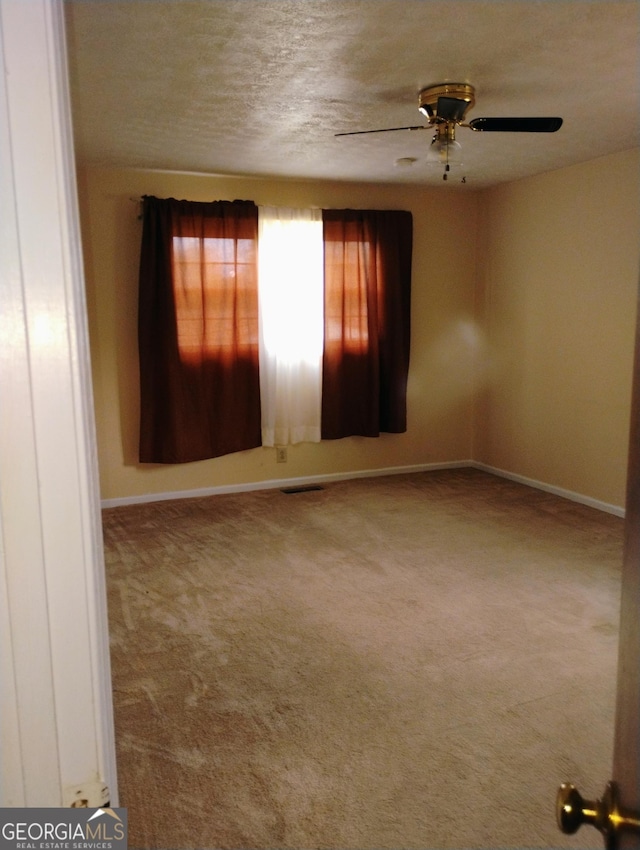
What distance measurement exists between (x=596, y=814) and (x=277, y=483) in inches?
184

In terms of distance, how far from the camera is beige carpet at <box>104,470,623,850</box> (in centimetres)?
187

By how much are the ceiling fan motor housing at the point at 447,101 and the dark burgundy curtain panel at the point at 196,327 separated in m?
2.11

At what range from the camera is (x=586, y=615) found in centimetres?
305

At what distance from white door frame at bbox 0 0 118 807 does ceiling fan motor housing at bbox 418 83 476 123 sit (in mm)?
2582

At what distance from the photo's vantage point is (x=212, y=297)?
15.9 feet

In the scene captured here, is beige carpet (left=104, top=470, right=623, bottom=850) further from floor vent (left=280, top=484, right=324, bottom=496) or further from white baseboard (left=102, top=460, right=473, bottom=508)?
floor vent (left=280, top=484, right=324, bottom=496)

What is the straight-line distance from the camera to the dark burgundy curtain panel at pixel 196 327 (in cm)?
465

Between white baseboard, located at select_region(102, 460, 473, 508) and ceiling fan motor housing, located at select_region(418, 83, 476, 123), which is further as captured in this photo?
white baseboard, located at select_region(102, 460, 473, 508)

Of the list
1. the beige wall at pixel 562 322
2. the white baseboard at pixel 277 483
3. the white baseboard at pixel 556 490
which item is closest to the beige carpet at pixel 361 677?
the white baseboard at pixel 556 490

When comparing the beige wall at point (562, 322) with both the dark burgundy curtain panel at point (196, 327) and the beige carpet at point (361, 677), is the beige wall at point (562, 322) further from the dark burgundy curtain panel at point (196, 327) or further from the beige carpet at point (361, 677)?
the dark burgundy curtain panel at point (196, 327)

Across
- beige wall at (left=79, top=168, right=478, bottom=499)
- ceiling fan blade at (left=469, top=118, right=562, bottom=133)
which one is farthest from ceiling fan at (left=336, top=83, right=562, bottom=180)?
beige wall at (left=79, top=168, right=478, bottom=499)

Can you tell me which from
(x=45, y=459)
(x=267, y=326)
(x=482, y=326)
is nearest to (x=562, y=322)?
(x=482, y=326)

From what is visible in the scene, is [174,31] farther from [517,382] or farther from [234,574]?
[517,382]

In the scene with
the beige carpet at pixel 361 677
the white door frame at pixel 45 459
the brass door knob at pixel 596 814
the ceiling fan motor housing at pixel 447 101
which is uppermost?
the ceiling fan motor housing at pixel 447 101
